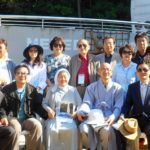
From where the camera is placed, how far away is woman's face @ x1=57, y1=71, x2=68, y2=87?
22.8 ft

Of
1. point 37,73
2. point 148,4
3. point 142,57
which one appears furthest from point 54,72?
point 148,4

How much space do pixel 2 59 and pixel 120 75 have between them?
6.44 ft

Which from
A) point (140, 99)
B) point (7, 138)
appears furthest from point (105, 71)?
point (7, 138)

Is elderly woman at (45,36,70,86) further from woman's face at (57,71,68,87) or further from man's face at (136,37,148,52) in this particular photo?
man's face at (136,37,148,52)

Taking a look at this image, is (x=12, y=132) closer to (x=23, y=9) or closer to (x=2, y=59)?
(x=2, y=59)

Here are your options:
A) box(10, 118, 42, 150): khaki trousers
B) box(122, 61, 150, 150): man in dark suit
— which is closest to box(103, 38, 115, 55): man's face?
box(122, 61, 150, 150): man in dark suit

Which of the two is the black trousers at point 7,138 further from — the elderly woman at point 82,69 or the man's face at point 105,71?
the elderly woman at point 82,69

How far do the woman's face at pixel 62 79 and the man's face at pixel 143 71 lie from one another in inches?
42.9

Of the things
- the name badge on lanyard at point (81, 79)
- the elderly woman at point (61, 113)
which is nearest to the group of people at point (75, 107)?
the elderly woman at point (61, 113)

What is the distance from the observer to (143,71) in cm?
677

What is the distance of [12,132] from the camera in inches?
243

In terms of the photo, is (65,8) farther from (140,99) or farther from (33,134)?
(33,134)

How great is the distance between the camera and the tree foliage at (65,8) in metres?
24.2

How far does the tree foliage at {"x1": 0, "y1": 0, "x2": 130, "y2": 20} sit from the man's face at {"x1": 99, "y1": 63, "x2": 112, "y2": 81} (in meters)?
17.4
